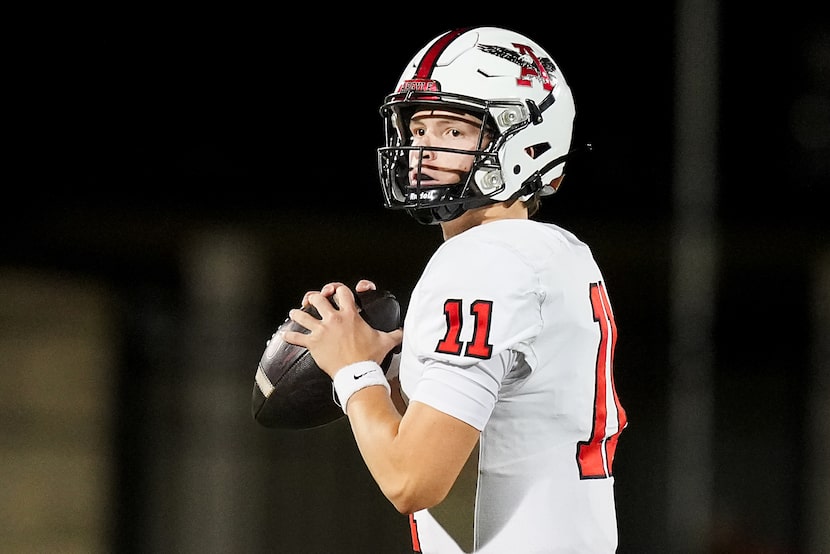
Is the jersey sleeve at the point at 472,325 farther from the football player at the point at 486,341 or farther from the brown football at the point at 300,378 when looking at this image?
the brown football at the point at 300,378

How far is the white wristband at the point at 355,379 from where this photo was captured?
1468mm

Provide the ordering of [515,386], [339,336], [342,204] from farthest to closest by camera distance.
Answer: [342,204] → [339,336] → [515,386]

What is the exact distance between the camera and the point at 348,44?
21.4 feet

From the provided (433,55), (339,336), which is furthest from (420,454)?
(433,55)

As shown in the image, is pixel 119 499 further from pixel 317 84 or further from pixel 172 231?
pixel 317 84

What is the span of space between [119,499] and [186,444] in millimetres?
445

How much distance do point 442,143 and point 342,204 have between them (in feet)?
15.3

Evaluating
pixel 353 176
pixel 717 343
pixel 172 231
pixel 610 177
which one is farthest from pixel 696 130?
pixel 172 231

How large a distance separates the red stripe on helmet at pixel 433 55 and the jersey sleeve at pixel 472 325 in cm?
33

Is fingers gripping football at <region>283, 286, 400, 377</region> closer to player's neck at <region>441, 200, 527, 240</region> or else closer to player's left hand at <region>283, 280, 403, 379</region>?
player's left hand at <region>283, 280, 403, 379</region>

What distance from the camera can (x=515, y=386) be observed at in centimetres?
A: 144

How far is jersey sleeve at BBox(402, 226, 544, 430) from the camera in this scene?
1.35 metres

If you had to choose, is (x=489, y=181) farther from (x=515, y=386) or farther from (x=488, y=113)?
(x=515, y=386)

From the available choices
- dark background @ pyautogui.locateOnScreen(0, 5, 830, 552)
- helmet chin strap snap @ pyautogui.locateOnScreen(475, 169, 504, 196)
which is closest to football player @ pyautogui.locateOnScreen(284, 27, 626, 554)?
helmet chin strap snap @ pyautogui.locateOnScreen(475, 169, 504, 196)
